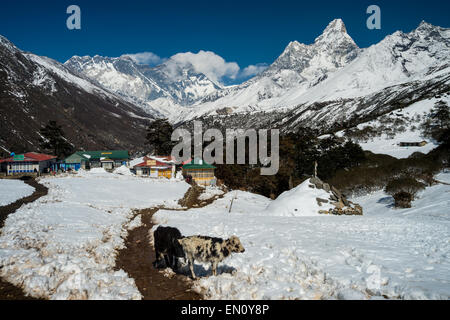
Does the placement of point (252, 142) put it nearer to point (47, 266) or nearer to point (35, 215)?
point (35, 215)

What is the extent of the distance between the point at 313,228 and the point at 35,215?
57.0 feet

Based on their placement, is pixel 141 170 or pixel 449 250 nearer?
pixel 449 250

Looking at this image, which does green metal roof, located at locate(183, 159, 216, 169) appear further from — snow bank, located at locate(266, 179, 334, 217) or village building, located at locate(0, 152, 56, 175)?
village building, located at locate(0, 152, 56, 175)

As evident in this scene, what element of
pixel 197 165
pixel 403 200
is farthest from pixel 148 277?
pixel 197 165

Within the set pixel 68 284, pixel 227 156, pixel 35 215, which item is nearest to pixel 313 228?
pixel 68 284

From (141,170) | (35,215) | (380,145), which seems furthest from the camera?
(380,145)

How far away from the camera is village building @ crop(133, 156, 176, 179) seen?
65.2 m

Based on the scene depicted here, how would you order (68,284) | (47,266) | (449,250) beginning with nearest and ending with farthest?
1. (68,284)
2. (47,266)
3. (449,250)

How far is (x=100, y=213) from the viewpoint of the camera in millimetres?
21062

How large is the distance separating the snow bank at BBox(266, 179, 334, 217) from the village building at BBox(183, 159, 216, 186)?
33926mm

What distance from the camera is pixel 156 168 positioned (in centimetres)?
6519

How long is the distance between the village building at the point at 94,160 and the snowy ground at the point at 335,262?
69711mm

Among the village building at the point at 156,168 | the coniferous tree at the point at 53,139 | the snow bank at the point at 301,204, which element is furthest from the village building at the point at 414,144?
the coniferous tree at the point at 53,139
